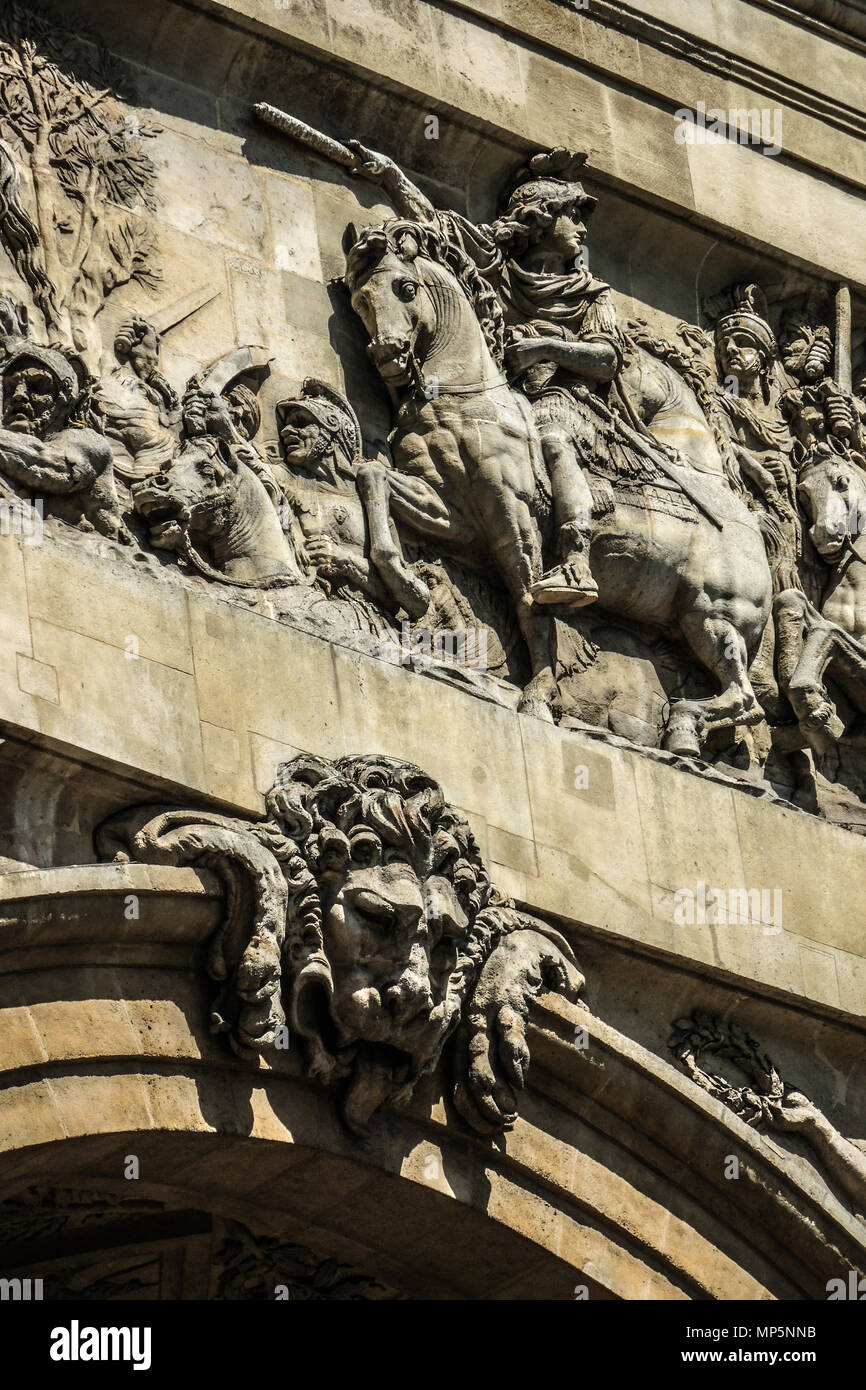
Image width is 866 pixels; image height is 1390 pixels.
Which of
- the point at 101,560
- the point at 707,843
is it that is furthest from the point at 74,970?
the point at 707,843

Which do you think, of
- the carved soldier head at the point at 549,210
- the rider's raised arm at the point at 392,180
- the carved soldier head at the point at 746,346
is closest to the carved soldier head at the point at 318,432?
the rider's raised arm at the point at 392,180

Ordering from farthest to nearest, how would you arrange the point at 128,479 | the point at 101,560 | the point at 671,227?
the point at 671,227, the point at 128,479, the point at 101,560

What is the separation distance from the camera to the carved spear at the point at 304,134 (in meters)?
11.6

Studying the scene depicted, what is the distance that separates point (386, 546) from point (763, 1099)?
2372mm

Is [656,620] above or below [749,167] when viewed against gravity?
below

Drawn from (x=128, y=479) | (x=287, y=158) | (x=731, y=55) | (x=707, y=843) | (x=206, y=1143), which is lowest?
(x=206, y=1143)

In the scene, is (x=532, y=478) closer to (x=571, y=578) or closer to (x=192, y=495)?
(x=571, y=578)

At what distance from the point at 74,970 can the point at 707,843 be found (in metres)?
2.74

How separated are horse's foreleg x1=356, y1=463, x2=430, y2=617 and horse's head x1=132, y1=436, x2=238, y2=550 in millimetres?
611

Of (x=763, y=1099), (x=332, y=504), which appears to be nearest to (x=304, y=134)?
(x=332, y=504)

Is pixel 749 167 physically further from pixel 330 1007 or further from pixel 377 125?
pixel 330 1007

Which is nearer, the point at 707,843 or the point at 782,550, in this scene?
the point at 707,843

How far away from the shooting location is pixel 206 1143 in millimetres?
9117

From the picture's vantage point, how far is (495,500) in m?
11.1
